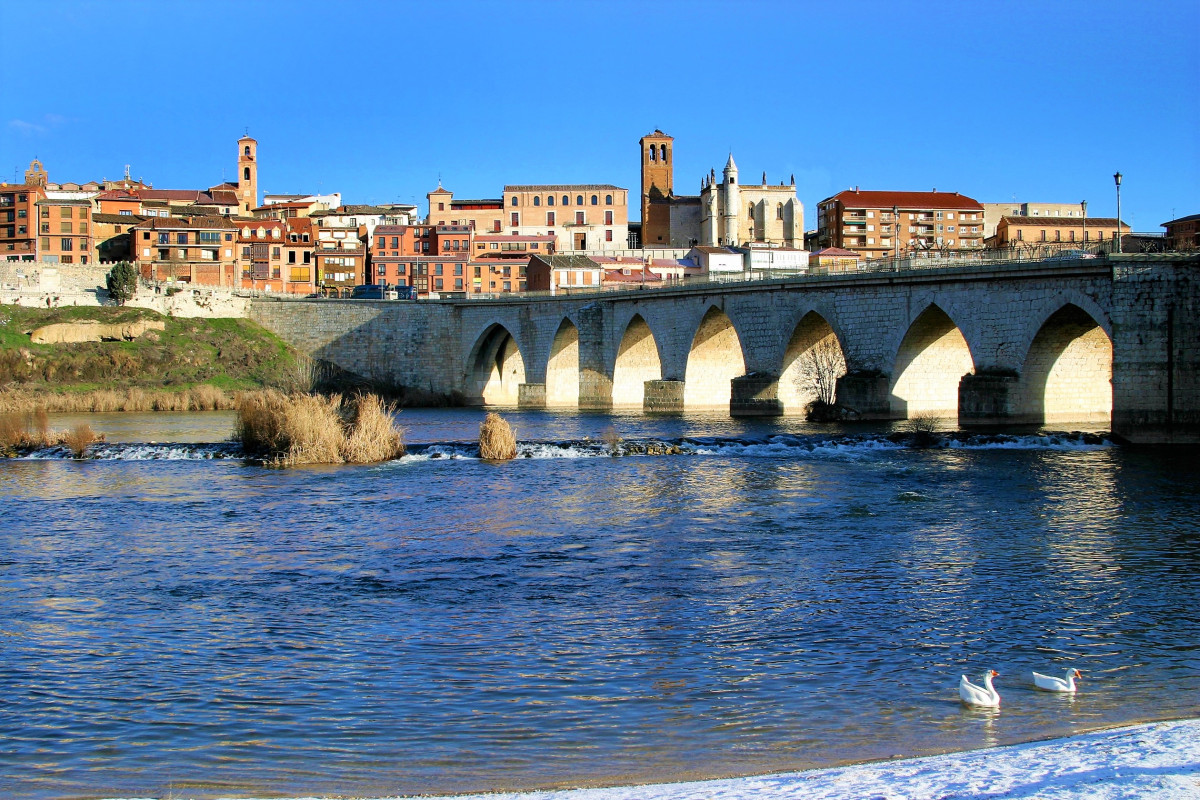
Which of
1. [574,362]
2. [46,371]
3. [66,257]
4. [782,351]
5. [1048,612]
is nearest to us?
[1048,612]

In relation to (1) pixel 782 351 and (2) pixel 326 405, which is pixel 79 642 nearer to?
(2) pixel 326 405

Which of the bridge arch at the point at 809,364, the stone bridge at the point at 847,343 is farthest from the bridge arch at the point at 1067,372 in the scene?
the bridge arch at the point at 809,364

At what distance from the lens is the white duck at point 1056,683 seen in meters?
9.60

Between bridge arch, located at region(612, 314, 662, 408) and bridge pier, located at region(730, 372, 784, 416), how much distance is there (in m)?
11.6

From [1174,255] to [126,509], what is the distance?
26411 millimetres

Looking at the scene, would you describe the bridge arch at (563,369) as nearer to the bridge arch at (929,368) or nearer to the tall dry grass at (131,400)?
the tall dry grass at (131,400)

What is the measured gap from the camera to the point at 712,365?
55.8 meters

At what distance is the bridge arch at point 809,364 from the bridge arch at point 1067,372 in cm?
1020

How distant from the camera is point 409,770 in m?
8.15

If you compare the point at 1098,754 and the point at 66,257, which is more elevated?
the point at 66,257

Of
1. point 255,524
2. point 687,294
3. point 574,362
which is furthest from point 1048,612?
point 574,362

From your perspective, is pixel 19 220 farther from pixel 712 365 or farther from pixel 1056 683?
pixel 1056 683

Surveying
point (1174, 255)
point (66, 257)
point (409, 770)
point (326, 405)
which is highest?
point (66, 257)

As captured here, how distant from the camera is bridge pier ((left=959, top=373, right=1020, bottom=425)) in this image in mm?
36438
